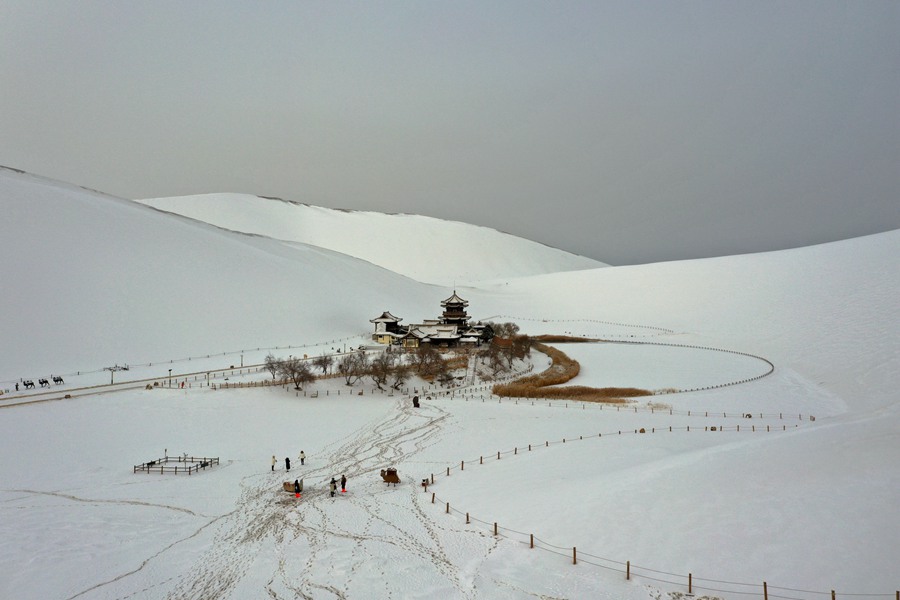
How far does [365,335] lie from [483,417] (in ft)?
118

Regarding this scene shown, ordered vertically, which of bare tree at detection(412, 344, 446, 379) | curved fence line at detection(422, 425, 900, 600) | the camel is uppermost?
bare tree at detection(412, 344, 446, 379)

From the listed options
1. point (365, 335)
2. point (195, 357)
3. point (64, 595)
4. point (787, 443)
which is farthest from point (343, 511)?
point (365, 335)

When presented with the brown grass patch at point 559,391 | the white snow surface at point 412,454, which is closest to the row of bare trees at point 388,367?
the white snow surface at point 412,454

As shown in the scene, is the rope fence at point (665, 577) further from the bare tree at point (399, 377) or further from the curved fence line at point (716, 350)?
the curved fence line at point (716, 350)

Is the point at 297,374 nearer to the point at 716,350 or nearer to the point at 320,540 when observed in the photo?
the point at 320,540

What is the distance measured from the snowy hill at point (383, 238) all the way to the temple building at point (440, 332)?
87.3m

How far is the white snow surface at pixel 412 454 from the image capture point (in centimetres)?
1084

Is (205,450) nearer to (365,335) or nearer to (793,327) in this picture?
(365,335)

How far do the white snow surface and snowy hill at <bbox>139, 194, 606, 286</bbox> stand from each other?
10071 centimetres

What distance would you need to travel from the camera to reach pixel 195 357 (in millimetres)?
41562

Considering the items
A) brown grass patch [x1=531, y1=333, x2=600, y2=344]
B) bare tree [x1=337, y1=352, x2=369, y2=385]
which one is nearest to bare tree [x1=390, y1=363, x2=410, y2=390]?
bare tree [x1=337, y1=352, x2=369, y2=385]

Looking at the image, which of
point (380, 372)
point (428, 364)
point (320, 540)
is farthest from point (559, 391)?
point (320, 540)

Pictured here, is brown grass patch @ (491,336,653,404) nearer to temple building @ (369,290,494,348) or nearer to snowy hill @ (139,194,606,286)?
temple building @ (369,290,494,348)

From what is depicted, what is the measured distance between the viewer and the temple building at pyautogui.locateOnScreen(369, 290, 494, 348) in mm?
50125
